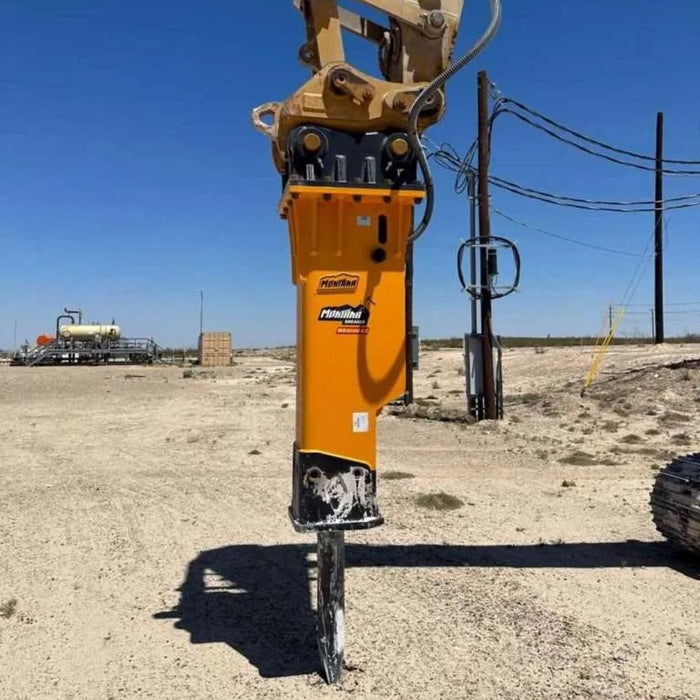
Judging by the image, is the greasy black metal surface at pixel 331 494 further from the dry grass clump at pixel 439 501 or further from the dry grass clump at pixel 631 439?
the dry grass clump at pixel 631 439

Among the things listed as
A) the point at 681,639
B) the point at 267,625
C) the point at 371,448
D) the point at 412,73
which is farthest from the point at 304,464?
the point at 681,639

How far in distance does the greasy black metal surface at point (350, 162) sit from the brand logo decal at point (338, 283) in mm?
483

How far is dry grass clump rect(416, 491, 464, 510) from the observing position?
779cm

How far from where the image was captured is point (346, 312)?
375cm

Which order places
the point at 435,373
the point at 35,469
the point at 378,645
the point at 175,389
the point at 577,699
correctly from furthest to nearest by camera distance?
the point at 435,373 → the point at 175,389 → the point at 35,469 → the point at 378,645 → the point at 577,699

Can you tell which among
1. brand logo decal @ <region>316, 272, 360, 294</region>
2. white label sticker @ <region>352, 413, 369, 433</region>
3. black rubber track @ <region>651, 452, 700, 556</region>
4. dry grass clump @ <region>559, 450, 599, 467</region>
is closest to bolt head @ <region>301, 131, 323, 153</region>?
brand logo decal @ <region>316, 272, 360, 294</region>

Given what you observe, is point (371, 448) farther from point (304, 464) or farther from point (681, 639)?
point (681, 639)

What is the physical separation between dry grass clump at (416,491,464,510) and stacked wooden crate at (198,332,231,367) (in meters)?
38.8

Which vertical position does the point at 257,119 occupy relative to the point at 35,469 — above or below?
above

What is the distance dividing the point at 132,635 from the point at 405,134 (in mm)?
3508

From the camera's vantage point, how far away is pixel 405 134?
377 cm

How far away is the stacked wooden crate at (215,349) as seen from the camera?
150ft

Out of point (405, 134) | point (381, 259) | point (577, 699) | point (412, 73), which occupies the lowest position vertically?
point (577, 699)

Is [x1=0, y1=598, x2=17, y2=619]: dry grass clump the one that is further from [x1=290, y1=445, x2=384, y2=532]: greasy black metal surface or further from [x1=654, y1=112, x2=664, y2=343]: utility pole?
[x1=654, y1=112, x2=664, y2=343]: utility pole
